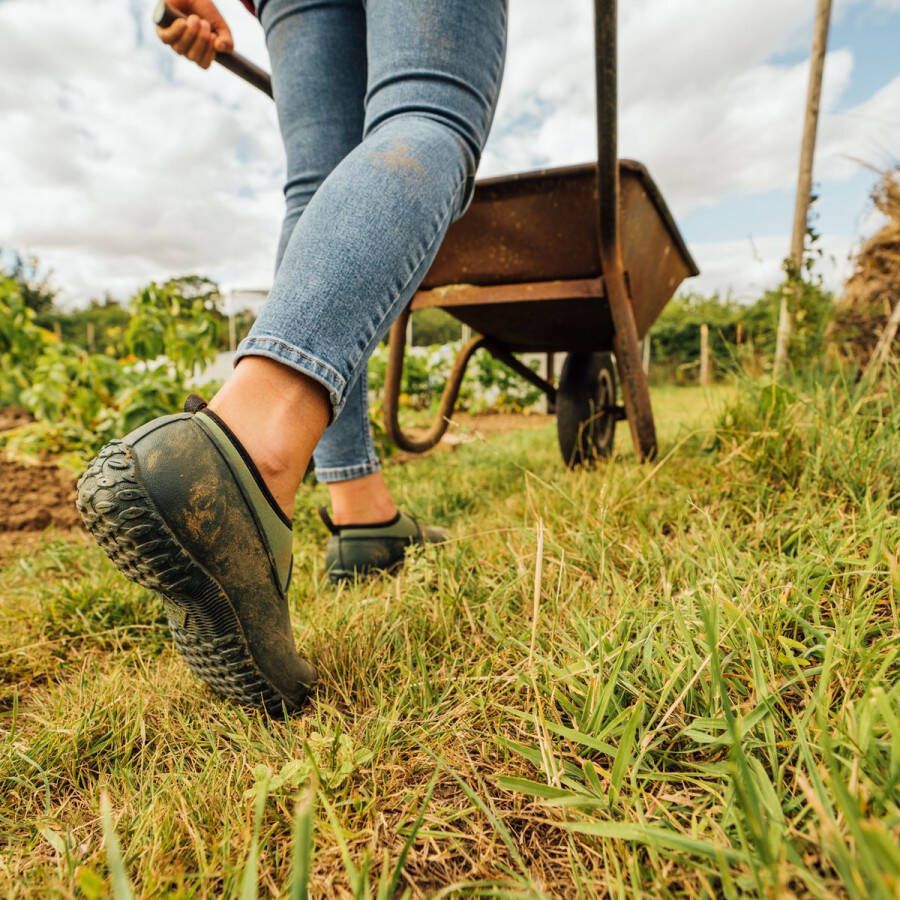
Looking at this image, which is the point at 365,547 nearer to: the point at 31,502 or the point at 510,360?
the point at 510,360

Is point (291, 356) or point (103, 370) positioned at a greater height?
point (103, 370)

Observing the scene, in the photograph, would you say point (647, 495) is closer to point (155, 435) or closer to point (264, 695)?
point (264, 695)

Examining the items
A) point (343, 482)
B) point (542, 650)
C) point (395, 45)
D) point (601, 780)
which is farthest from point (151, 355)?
point (601, 780)

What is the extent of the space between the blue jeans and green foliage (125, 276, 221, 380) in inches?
76.4

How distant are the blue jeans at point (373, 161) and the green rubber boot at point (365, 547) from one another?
460 mm

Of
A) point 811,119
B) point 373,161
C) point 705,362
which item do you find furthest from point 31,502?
point 811,119

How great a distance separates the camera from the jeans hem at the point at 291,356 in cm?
68

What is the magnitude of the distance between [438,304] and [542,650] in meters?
1.33

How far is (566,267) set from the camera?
1776 mm

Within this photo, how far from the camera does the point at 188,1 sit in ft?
4.10

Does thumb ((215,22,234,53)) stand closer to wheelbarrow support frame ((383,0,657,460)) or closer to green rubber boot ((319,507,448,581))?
wheelbarrow support frame ((383,0,657,460))

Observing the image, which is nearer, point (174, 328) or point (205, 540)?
point (205, 540)

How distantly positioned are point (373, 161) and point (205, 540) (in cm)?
50

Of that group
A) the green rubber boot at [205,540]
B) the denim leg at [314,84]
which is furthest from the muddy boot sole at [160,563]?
the denim leg at [314,84]
